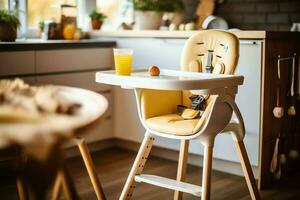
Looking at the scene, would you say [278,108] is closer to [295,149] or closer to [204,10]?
[295,149]

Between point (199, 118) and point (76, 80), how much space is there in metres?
1.45

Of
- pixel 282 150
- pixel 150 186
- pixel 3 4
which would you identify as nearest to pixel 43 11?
pixel 3 4

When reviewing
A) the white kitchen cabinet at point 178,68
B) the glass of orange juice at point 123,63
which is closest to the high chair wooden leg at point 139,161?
the glass of orange juice at point 123,63

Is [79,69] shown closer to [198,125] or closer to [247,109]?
[247,109]

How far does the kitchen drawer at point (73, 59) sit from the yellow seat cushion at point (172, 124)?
126cm

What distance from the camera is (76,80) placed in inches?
145

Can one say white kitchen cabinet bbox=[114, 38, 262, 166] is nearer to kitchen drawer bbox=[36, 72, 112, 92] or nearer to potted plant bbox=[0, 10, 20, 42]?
kitchen drawer bbox=[36, 72, 112, 92]

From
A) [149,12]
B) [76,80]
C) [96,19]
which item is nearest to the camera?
[76,80]

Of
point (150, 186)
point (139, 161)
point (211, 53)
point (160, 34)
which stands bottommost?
point (150, 186)

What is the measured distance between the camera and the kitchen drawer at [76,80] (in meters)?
3.49

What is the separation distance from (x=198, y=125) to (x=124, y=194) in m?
0.58

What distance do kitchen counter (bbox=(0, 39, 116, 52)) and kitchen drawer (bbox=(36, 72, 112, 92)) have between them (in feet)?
0.69

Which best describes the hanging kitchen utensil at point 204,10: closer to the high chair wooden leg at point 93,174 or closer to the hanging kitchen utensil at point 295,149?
the hanging kitchen utensil at point 295,149

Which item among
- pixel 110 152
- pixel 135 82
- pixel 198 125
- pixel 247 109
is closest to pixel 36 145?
pixel 135 82
